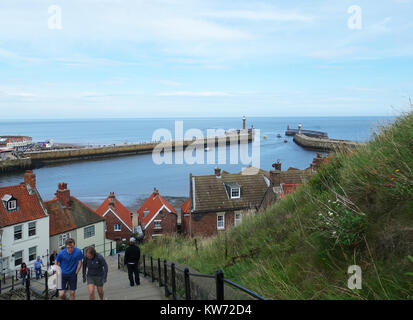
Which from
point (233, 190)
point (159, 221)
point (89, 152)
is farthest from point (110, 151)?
point (233, 190)

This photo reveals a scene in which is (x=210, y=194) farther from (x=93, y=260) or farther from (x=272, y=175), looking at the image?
(x=93, y=260)

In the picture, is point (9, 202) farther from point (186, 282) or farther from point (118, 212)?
point (186, 282)

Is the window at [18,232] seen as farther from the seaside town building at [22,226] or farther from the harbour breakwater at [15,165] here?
the harbour breakwater at [15,165]

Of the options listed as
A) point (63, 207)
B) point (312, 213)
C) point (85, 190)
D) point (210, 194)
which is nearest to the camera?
point (312, 213)

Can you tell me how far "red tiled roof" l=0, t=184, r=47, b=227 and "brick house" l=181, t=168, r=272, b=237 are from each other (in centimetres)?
1297

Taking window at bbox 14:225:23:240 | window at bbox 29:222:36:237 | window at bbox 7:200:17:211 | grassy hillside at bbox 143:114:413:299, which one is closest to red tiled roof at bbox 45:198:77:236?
window at bbox 29:222:36:237

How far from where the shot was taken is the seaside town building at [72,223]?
3100 centimetres

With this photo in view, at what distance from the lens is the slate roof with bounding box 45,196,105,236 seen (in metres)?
31.1

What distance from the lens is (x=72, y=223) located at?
3164 cm

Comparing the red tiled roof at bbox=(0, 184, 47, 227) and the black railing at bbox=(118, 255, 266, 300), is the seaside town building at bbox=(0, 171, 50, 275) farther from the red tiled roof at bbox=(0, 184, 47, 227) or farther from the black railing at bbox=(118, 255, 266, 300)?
the black railing at bbox=(118, 255, 266, 300)

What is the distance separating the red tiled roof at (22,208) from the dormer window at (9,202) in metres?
0.25
